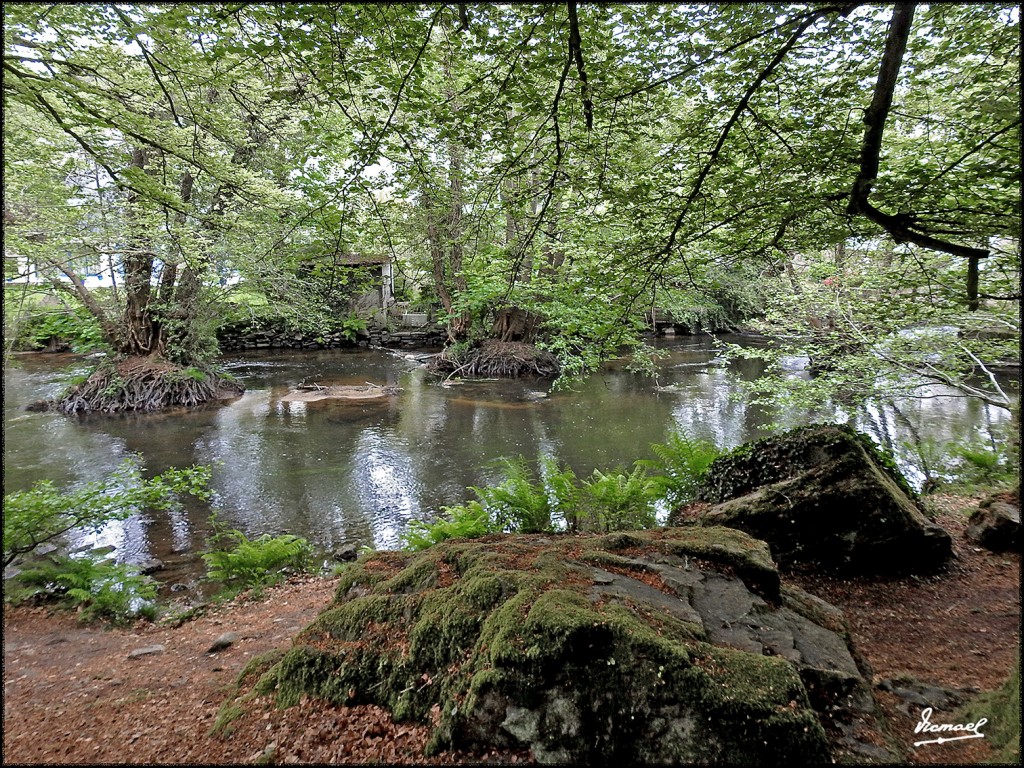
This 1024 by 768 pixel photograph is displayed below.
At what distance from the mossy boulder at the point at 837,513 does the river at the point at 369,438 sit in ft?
13.5

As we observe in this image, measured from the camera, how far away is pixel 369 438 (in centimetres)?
1136

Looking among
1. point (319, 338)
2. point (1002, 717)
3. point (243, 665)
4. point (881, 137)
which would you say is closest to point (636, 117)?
point (881, 137)

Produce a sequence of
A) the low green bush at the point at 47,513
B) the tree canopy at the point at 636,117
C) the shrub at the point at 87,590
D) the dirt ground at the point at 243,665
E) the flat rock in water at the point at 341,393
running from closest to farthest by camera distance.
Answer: the dirt ground at the point at 243,665 → the tree canopy at the point at 636,117 → the low green bush at the point at 47,513 → the shrub at the point at 87,590 → the flat rock in water at the point at 341,393

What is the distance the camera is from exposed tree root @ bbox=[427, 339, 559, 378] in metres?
18.7

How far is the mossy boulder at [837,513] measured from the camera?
4.00 meters

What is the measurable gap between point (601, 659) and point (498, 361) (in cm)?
1706

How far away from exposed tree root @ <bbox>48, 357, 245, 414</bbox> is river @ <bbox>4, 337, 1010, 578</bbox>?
792 millimetres

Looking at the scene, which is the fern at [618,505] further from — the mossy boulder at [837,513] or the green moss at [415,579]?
the green moss at [415,579]

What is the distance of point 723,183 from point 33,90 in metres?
4.89

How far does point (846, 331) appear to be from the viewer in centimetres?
762

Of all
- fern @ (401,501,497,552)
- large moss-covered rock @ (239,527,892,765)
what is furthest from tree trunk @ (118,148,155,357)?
large moss-covered rock @ (239,527,892,765)

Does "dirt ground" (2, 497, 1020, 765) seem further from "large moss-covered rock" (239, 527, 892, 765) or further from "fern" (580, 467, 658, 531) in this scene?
"fern" (580, 467, 658, 531)

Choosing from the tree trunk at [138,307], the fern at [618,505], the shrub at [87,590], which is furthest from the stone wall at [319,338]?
the fern at [618,505]

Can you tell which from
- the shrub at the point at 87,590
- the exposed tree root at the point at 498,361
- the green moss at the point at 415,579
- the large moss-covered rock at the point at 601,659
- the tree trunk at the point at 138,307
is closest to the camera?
the large moss-covered rock at the point at 601,659
